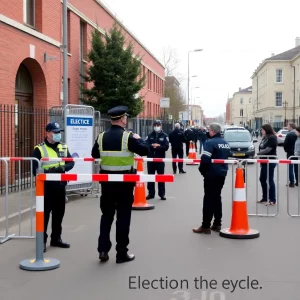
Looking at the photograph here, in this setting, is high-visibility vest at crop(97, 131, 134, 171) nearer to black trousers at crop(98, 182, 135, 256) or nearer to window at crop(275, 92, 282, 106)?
black trousers at crop(98, 182, 135, 256)

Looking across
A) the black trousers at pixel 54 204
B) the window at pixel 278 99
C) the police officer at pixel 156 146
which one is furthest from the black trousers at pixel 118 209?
the window at pixel 278 99

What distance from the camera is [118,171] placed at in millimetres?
6668

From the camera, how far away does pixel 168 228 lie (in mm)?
9125

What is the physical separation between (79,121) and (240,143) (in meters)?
14.2

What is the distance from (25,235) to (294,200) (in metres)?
7.11

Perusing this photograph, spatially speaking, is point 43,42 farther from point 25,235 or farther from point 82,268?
point 82,268

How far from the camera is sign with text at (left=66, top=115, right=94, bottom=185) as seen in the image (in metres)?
12.1

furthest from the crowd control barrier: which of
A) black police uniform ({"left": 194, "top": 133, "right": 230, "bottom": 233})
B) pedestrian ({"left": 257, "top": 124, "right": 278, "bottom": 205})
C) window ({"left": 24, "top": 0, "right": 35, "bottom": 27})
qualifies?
window ({"left": 24, "top": 0, "right": 35, "bottom": 27})

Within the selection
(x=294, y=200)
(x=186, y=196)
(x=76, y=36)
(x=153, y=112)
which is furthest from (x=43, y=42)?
(x=153, y=112)

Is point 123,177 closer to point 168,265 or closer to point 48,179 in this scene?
point 48,179

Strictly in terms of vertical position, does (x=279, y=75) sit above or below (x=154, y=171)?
above

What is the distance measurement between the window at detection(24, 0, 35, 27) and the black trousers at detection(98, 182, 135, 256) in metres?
11.2

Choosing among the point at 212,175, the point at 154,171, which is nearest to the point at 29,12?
the point at 154,171

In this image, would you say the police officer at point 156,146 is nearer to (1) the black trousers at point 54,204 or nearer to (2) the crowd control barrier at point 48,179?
(1) the black trousers at point 54,204
